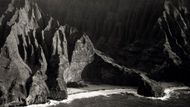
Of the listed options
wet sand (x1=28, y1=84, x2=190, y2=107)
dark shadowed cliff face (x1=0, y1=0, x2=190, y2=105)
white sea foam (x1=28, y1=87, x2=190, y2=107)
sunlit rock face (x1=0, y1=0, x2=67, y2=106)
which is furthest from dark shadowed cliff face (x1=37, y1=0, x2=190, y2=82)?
sunlit rock face (x1=0, y1=0, x2=67, y2=106)

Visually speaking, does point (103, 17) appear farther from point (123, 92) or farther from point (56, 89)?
point (56, 89)

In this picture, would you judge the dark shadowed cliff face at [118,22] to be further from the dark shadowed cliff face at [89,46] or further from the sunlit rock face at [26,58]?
the sunlit rock face at [26,58]

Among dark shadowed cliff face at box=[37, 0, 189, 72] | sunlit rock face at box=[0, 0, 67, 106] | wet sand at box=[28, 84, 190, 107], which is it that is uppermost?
dark shadowed cliff face at box=[37, 0, 189, 72]

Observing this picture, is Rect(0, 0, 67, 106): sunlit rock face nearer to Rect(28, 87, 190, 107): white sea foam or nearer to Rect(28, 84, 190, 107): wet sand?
Rect(28, 87, 190, 107): white sea foam

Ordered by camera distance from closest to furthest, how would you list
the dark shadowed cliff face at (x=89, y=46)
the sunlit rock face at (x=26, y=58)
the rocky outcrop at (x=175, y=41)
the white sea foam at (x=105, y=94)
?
the sunlit rock face at (x=26, y=58) → the dark shadowed cliff face at (x=89, y=46) → the white sea foam at (x=105, y=94) → the rocky outcrop at (x=175, y=41)

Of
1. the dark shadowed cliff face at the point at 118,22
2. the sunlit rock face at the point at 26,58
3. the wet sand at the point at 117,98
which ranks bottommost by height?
the wet sand at the point at 117,98

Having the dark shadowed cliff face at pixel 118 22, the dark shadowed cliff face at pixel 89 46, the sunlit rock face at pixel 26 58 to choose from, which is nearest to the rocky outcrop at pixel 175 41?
the dark shadowed cliff face at pixel 89 46

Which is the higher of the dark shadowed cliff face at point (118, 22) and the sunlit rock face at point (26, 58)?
the dark shadowed cliff face at point (118, 22)

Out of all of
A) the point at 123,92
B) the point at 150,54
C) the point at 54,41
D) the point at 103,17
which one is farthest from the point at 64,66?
the point at 103,17
